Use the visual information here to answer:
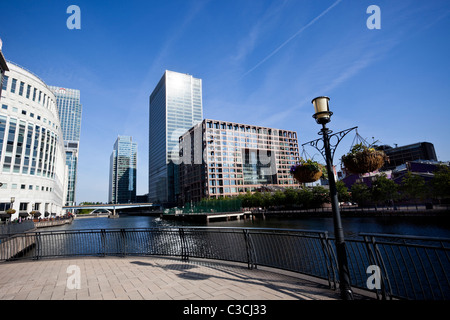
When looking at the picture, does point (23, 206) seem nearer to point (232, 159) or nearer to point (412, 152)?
point (232, 159)

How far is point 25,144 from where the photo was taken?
54.3 m

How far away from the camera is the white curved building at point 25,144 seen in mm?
50406

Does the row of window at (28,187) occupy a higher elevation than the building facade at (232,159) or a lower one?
Answer: lower

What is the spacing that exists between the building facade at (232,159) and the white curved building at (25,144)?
59.3m

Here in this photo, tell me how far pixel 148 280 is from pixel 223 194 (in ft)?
319

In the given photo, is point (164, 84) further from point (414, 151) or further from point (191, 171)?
point (414, 151)

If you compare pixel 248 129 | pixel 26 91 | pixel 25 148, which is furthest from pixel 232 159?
pixel 26 91

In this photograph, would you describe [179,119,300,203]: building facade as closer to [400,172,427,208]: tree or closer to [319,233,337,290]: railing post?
[400,172,427,208]: tree

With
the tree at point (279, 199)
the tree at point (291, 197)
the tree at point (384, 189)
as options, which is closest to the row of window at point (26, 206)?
the tree at point (279, 199)

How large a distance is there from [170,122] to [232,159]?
59.6 meters

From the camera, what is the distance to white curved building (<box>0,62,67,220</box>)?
165ft

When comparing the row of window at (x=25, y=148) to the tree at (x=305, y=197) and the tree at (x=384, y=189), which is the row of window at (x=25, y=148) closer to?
the tree at (x=305, y=197)

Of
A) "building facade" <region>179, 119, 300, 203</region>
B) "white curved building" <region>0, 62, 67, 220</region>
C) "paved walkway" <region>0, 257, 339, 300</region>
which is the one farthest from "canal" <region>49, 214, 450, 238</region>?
"building facade" <region>179, 119, 300, 203</region>
